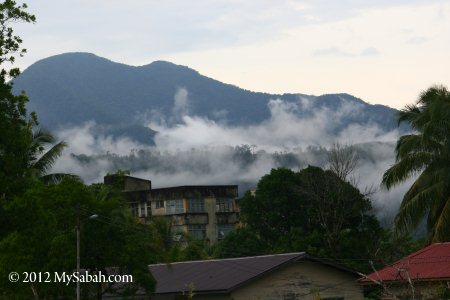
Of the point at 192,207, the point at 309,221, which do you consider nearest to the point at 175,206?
the point at 192,207

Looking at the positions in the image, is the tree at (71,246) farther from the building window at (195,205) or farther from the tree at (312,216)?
the building window at (195,205)

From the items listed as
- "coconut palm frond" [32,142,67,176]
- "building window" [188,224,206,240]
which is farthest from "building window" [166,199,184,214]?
"coconut palm frond" [32,142,67,176]

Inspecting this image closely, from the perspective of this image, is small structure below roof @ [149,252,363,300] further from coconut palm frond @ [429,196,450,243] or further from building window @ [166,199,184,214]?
building window @ [166,199,184,214]

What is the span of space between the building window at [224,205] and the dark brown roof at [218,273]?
6685cm

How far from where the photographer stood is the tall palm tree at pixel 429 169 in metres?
37.0

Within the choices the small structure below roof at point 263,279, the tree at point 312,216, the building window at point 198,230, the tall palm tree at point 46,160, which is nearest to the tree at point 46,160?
the tall palm tree at point 46,160

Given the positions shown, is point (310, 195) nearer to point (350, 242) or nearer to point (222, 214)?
point (350, 242)

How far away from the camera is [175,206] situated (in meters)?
109

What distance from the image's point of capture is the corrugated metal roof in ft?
129

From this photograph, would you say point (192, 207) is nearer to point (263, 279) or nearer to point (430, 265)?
point (263, 279)

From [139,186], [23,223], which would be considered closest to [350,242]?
[23,223]

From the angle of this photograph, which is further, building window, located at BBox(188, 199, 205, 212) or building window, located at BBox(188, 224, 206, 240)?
building window, located at BBox(188, 224, 206, 240)

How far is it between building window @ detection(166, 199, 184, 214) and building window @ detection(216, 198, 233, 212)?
5287mm

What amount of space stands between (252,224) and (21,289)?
4602cm
